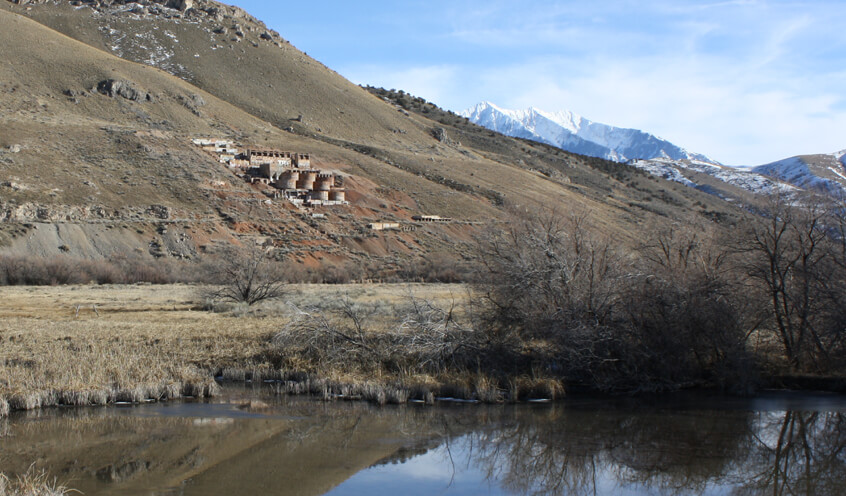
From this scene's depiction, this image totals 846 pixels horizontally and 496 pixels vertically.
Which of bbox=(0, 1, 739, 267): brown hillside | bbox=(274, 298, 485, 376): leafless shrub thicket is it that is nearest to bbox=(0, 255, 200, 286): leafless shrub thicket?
bbox=(0, 1, 739, 267): brown hillside

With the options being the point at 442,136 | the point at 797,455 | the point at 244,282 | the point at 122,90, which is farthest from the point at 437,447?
the point at 442,136

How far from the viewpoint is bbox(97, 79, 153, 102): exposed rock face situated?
76562mm

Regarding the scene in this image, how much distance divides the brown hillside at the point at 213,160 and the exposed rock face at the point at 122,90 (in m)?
0.46

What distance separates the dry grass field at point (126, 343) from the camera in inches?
587

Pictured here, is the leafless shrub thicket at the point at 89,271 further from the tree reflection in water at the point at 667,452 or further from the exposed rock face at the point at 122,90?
the exposed rock face at the point at 122,90

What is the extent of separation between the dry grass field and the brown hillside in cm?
1155

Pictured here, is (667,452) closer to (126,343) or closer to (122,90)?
(126,343)

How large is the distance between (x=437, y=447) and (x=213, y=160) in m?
57.7

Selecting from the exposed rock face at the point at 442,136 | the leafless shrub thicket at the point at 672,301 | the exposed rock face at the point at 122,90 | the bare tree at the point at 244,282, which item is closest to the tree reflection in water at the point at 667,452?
the leafless shrub thicket at the point at 672,301

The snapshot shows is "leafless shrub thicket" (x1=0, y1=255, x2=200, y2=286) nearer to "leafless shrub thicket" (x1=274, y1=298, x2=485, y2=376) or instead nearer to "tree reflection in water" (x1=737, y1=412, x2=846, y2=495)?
"leafless shrub thicket" (x1=274, y1=298, x2=485, y2=376)

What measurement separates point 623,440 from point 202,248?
41.6 m

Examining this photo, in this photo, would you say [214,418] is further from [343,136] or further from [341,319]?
[343,136]

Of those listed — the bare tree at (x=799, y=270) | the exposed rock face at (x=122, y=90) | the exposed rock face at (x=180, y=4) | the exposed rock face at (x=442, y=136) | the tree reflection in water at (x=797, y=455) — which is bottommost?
the tree reflection in water at (x=797, y=455)

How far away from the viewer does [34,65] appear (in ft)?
256
